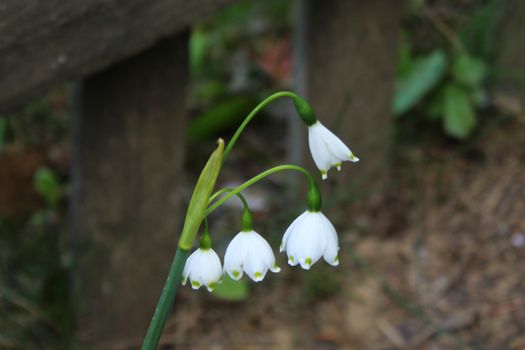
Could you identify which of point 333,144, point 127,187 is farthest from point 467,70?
point 333,144

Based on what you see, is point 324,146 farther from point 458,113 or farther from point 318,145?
point 458,113

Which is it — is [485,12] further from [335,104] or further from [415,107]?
[335,104]

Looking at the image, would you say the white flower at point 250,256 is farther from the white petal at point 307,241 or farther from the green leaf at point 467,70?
the green leaf at point 467,70

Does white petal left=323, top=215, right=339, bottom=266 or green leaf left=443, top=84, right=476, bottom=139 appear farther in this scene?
green leaf left=443, top=84, right=476, bottom=139

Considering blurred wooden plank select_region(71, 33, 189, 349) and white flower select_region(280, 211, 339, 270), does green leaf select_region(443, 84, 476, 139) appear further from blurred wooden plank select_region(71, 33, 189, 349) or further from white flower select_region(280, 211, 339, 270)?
white flower select_region(280, 211, 339, 270)

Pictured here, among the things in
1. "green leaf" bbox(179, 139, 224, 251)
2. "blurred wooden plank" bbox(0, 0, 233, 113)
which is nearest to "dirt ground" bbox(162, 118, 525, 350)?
"blurred wooden plank" bbox(0, 0, 233, 113)

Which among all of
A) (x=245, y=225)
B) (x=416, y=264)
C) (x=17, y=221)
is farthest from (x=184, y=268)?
(x=416, y=264)
